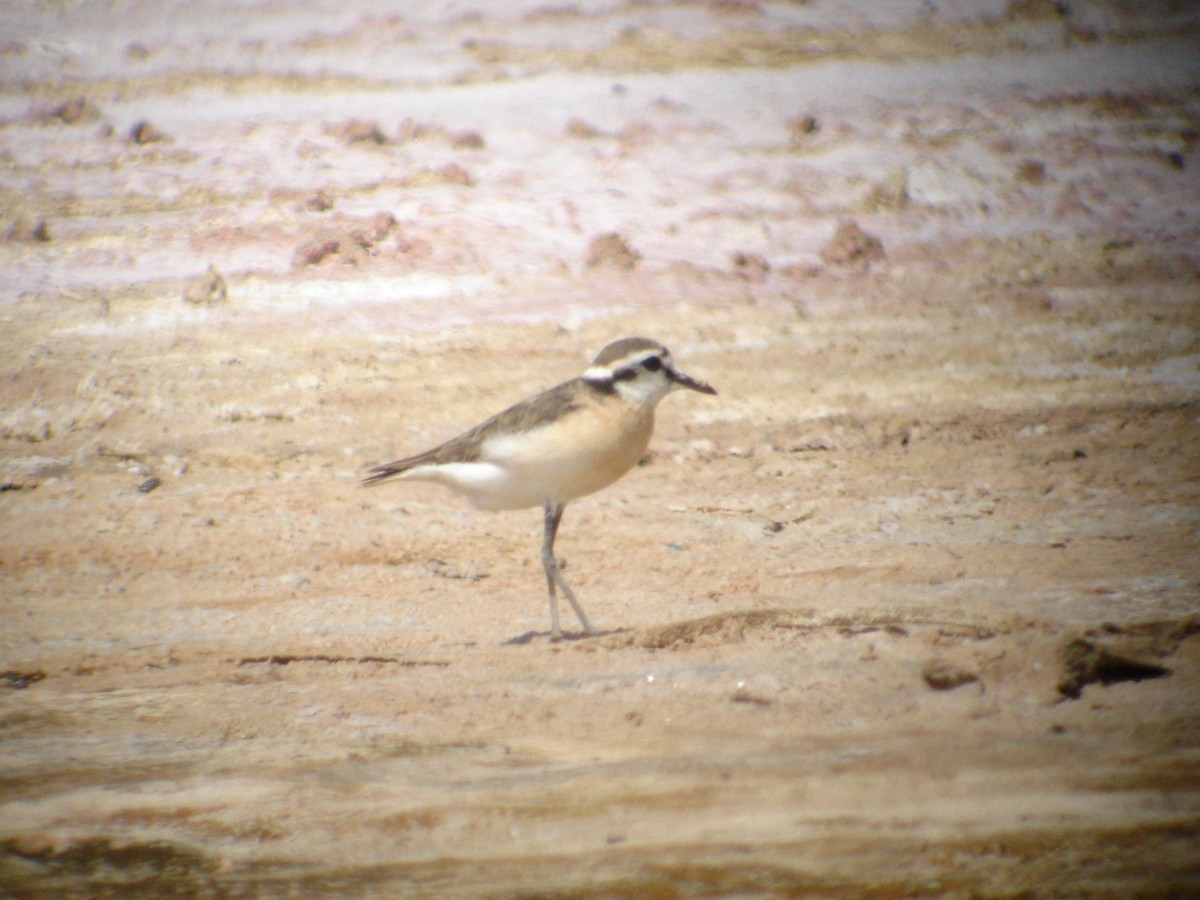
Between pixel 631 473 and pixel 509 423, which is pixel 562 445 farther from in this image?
pixel 631 473

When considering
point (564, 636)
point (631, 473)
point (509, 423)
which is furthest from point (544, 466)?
point (631, 473)

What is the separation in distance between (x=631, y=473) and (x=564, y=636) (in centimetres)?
287

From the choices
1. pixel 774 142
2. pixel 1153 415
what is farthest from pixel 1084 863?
pixel 774 142

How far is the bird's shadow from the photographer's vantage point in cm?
589

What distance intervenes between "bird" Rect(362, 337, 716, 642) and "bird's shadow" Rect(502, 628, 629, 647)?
0.24 ft

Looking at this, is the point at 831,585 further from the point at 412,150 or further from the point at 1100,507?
the point at 412,150

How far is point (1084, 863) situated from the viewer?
3.69m

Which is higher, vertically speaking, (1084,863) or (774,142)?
(774,142)

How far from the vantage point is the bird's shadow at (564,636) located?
19.3 ft

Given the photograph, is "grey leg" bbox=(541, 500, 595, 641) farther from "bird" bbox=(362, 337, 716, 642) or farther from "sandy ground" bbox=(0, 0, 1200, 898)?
"sandy ground" bbox=(0, 0, 1200, 898)

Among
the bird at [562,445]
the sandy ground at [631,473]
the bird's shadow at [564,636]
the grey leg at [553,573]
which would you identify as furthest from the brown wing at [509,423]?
the bird's shadow at [564,636]

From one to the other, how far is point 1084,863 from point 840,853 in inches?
28.6

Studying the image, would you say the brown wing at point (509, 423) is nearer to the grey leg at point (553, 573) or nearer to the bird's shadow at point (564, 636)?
the grey leg at point (553, 573)

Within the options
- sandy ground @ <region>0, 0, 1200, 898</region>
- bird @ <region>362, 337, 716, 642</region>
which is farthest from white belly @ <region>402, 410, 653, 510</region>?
sandy ground @ <region>0, 0, 1200, 898</region>
